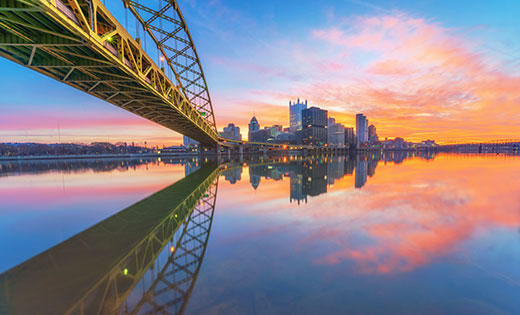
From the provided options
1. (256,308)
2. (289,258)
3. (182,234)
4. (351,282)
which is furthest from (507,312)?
(182,234)

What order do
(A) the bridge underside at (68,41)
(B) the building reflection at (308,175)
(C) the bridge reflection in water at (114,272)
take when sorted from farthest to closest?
(B) the building reflection at (308,175), (A) the bridge underside at (68,41), (C) the bridge reflection in water at (114,272)

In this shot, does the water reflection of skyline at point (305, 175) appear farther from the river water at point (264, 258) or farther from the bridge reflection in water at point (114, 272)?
the bridge reflection in water at point (114, 272)

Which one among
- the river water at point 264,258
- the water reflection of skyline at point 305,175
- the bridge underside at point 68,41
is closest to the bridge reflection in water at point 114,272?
the river water at point 264,258

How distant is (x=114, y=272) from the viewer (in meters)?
4.85

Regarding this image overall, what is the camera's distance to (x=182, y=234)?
717 cm

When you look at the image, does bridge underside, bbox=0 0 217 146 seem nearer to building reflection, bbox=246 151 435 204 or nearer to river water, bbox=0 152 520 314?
river water, bbox=0 152 520 314

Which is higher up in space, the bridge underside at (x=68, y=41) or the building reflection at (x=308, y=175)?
the bridge underside at (x=68, y=41)

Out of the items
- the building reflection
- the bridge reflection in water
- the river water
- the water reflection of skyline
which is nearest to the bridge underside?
the river water

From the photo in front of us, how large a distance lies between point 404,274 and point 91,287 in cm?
718

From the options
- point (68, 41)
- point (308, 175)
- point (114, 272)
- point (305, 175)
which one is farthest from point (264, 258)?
point (308, 175)

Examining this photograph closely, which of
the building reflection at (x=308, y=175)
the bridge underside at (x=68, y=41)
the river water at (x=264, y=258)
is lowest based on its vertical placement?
the building reflection at (x=308, y=175)

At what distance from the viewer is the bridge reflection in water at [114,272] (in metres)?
3.79

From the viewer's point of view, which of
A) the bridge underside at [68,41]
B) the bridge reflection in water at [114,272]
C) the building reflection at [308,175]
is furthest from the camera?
the building reflection at [308,175]

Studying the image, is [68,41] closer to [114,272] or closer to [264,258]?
[114,272]
